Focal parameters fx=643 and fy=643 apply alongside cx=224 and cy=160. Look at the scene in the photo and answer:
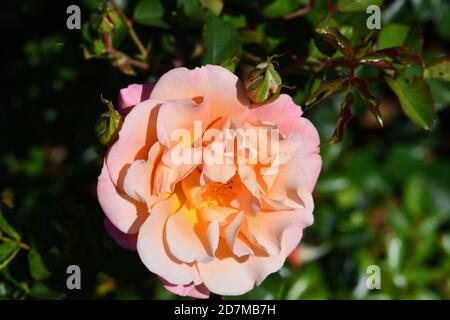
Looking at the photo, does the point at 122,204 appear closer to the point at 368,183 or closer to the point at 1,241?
the point at 1,241

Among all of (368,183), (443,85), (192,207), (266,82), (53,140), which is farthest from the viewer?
(368,183)

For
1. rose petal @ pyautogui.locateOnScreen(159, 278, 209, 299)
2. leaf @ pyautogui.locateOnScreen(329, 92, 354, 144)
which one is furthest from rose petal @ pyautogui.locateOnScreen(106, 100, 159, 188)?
leaf @ pyautogui.locateOnScreen(329, 92, 354, 144)

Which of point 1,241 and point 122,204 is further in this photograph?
point 1,241

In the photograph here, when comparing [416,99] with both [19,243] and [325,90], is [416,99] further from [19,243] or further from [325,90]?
[19,243]

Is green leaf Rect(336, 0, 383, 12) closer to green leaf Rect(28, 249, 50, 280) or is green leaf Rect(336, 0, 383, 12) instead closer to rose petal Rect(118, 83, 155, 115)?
rose petal Rect(118, 83, 155, 115)

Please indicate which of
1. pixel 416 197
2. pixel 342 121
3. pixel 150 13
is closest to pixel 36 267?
pixel 150 13
